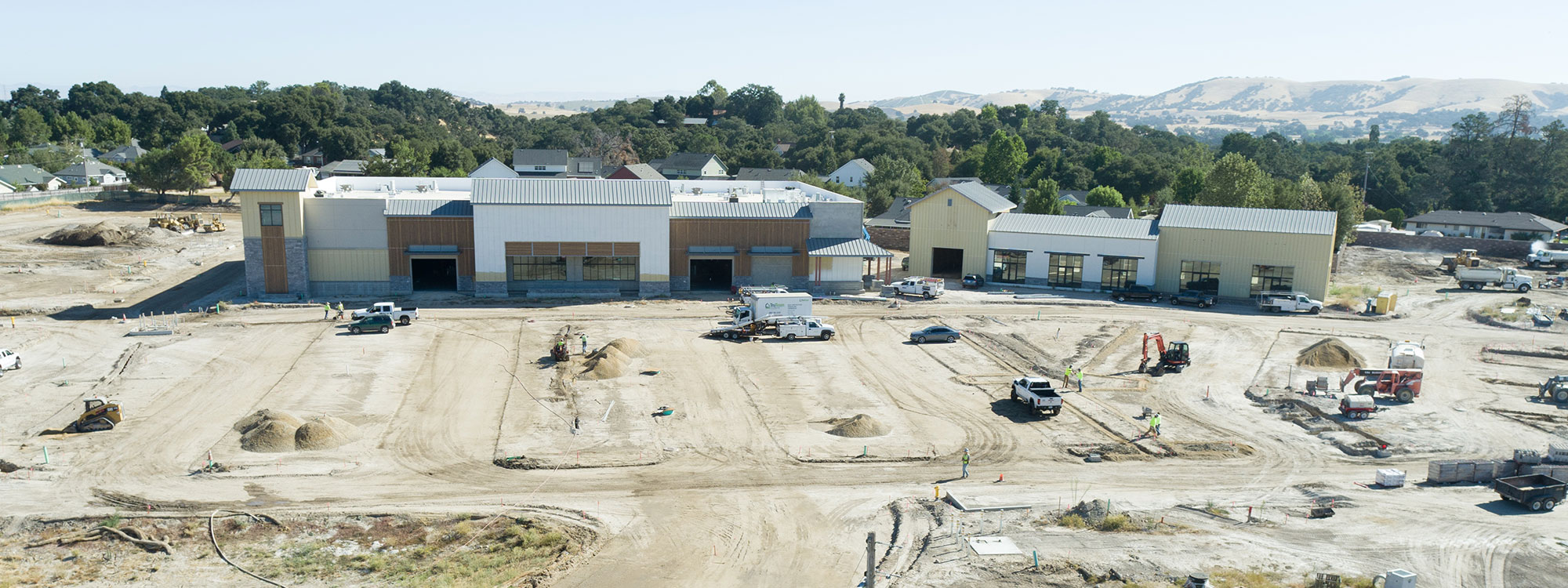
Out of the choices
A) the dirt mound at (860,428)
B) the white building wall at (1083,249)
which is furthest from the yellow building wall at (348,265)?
the white building wall at (1083,249)

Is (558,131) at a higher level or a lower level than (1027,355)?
higher

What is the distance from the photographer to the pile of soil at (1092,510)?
101 ft

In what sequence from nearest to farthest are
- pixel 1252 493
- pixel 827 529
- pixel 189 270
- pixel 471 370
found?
pixel 827 529 → pixel 1252 493 → pixel 471 370 → pixel 189 270

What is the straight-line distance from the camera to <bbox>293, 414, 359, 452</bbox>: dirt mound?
36656 millimetres

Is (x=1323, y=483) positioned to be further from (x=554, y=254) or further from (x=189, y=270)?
(x=189, y=270)

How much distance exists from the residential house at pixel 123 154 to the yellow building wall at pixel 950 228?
122 metres

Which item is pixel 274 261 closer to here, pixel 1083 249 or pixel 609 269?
pixel 609 269

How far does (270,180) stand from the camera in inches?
2479

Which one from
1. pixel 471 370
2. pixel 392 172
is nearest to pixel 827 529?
pixel 471 370

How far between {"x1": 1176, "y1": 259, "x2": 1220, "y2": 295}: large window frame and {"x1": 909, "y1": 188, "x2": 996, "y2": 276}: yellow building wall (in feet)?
45.8

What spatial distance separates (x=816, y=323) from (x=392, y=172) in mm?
73873

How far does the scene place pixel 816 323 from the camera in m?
55.8

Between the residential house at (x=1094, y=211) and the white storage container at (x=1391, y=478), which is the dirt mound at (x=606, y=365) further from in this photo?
the residential house at (x=1094, y=211)

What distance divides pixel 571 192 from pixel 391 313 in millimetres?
15004
